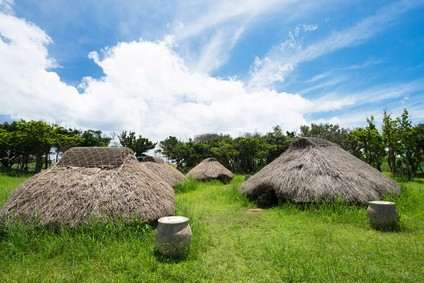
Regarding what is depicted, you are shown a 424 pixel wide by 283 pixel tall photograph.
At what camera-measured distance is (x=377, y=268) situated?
3729 millimetres

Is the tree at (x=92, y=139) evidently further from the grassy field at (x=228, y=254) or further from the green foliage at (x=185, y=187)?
the grassy field at (x=228, y=254)

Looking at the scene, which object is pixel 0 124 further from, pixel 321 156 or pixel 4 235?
pixel 321 156

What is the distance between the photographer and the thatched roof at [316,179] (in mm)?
7215

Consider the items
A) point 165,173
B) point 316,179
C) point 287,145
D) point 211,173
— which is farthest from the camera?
point 287,145

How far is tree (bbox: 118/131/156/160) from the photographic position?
25781mm

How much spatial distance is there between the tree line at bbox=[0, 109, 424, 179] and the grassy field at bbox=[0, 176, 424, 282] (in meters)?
14.8

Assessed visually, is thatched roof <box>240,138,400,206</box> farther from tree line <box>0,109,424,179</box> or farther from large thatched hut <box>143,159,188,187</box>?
tree line <box>0,109,424,179</box>

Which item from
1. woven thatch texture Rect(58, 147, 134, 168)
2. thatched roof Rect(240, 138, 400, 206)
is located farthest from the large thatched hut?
woven thatch texture Rect(58, 147, 134, 168)

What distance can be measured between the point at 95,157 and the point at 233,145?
70.3 ft

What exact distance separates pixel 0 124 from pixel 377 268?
99.9 feet

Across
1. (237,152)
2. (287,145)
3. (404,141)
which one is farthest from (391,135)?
(237,152)

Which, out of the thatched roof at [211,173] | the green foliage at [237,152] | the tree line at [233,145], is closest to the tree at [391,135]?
the tree line at [233,145]

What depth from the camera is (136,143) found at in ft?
85.9

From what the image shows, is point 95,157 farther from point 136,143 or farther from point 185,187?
point 136,143
